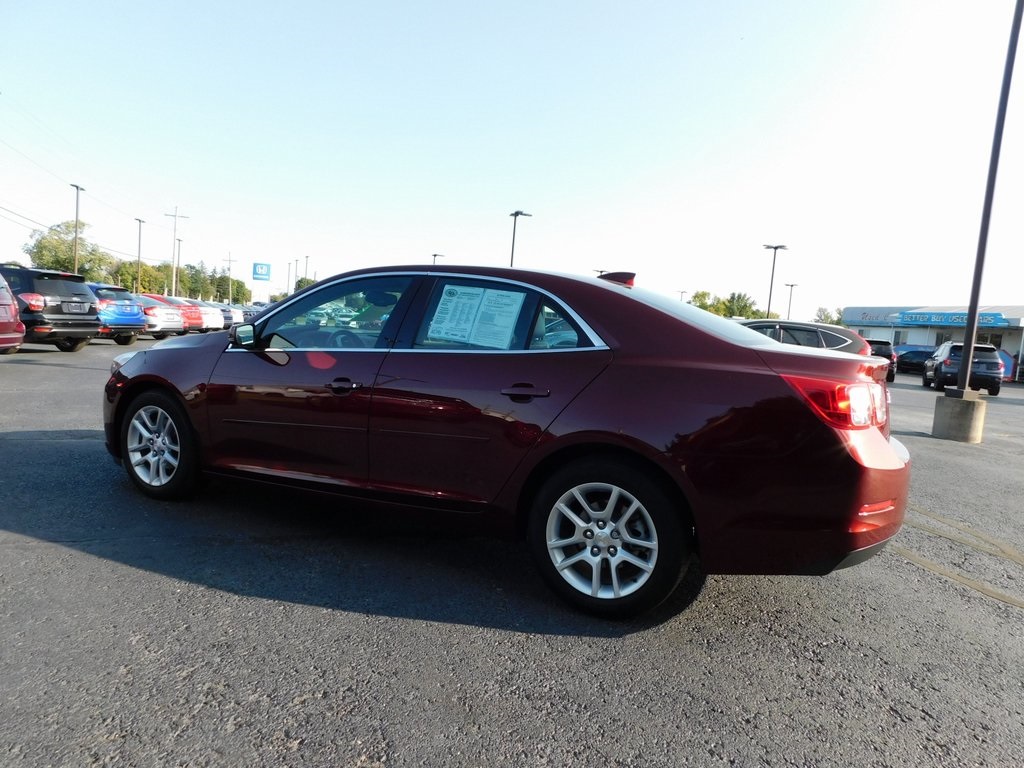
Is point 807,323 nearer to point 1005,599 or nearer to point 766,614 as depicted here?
point 1005,599

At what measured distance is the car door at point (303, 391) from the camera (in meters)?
3.49

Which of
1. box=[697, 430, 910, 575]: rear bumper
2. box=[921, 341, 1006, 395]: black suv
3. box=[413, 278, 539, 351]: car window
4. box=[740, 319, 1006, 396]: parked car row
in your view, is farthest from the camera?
box=[921, 341, 1006, 395]: black suv

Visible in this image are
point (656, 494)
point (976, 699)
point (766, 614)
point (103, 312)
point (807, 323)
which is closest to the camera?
point (976, 699)

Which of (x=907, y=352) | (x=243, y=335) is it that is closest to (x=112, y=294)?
(x=243, y=335)

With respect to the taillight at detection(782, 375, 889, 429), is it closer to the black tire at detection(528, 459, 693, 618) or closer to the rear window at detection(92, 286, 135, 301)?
the black tire at detection(528, 459, 693, 618)

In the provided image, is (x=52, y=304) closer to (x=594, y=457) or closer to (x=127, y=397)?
(x=127, y=397)

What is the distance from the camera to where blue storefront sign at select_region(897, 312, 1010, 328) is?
37781 mm

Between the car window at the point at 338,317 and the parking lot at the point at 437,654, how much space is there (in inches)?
43.3

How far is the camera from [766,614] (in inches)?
121

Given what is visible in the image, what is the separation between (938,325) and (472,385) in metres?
49.3

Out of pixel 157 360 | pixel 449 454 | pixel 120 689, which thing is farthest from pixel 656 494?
pixel 157 360

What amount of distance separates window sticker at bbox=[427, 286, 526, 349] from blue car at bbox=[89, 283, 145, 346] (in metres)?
15.8

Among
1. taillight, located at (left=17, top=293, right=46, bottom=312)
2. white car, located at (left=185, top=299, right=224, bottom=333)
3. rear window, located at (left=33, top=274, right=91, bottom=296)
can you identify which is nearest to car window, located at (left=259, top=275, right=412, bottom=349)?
taillight, located at (left=17, top=293, right=46, bottom=312)

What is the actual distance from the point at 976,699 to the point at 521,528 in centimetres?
189
